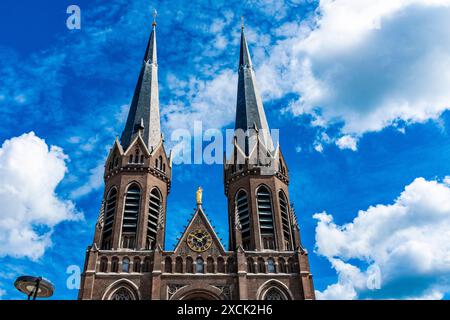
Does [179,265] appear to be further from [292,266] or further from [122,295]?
[292,266]

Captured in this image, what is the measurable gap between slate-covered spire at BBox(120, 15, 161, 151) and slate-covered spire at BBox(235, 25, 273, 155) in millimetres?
8511

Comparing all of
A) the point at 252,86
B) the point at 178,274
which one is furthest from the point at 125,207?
the point at 252,86

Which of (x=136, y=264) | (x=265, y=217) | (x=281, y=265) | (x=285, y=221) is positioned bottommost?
(x=281, y=265)

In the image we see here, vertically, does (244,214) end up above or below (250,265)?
above

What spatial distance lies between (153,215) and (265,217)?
369 inches

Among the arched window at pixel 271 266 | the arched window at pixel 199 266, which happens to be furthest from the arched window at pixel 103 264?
the arched window at pixel 271 266

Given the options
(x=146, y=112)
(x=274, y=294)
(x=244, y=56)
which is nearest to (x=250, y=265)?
(x=274, y=294)

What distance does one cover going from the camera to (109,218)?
35.3m

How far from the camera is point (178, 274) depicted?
31.5m
